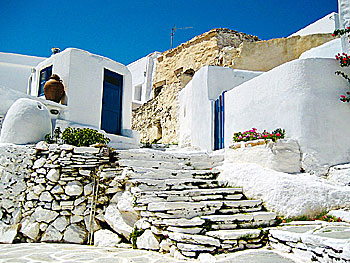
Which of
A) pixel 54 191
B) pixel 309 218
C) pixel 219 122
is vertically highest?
pixel 219 122

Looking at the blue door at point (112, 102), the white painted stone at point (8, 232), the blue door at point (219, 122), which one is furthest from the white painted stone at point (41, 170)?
the blue door at point (219, 122)

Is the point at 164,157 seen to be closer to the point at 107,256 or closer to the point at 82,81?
the point at 107,256

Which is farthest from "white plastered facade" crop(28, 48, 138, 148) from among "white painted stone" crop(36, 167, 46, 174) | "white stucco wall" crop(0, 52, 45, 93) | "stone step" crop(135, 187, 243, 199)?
"white stucco wall" crop(0, 52, 45, 93)

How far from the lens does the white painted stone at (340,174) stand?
22.1ft

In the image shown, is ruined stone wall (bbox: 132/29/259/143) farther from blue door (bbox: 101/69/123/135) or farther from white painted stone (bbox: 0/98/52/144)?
white painted stone (bbox: 0/98/52/144)

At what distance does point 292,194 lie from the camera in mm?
5883

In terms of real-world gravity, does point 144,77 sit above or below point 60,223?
above

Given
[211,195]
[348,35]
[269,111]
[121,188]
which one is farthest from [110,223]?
[348,35]

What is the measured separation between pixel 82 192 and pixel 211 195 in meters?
3.16

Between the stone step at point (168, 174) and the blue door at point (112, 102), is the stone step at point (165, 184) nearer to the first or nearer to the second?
the stone step at point (168, 174)

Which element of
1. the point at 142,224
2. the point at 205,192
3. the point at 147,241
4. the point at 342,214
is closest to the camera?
the point at 147,241

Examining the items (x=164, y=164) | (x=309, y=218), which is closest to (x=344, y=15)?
(x=309, y=218)

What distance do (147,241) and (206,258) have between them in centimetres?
127

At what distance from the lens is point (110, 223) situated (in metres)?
6.62
